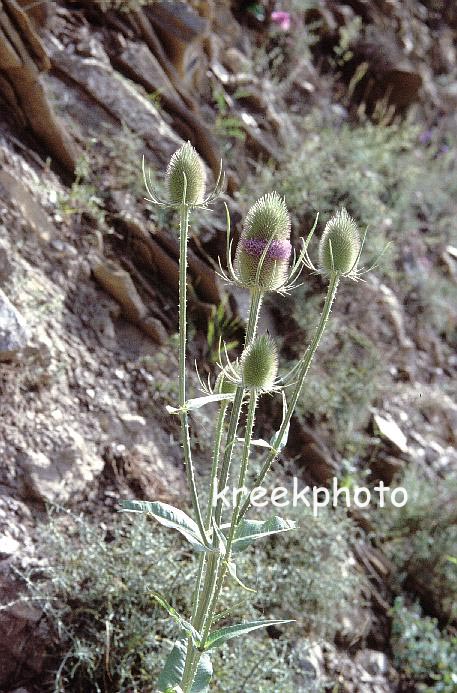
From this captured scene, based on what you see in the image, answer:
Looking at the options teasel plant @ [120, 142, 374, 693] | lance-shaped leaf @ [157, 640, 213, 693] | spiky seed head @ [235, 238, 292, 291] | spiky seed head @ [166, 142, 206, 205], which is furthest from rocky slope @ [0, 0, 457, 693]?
spiky seed head @ [235, 238, 292, 291]

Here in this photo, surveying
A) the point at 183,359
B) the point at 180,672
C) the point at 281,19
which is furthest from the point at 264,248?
the point at 281,19

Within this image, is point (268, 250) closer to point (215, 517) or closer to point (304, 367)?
point (304, 367)

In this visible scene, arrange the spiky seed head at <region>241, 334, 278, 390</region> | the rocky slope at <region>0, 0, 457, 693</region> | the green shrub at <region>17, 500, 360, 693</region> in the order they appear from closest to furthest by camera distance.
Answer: the spiky seed head at <region>241, 334, 278, 390</region>, the green shrub at <region>17, 500, 360, 693</region>, the rocky slope at <region>0, 0, 457, 693</region>

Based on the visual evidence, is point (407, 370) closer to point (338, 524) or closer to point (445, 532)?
point (445, 532)

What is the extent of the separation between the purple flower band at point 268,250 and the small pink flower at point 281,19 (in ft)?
14.5

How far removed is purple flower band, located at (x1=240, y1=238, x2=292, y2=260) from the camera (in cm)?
159

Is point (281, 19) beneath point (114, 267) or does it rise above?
above

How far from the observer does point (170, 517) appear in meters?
1.64

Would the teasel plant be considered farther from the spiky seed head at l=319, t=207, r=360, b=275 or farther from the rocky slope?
the rocky slope

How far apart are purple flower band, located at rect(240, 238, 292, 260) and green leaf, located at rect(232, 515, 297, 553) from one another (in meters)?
0.57

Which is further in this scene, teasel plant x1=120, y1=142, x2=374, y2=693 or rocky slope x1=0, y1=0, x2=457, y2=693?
rocky slope x1=0, y1=0, x2=457, y2=693

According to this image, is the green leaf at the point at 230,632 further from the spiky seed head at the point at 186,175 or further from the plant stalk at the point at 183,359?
the spiky seed head at the point at 186,175

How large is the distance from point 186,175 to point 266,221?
213 millimetres

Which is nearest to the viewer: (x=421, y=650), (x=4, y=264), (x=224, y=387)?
(x=224, y=387)
